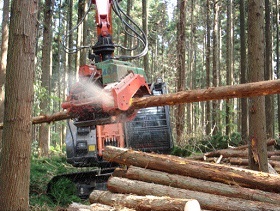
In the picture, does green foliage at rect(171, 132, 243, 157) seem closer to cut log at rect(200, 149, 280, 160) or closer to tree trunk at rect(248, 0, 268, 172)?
cut log at rect(200, 149, 280, 160)

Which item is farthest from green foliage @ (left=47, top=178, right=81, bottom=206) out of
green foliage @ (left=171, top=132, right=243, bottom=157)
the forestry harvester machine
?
green foliage @ (left=171, top=132, right=243, bottom=157)

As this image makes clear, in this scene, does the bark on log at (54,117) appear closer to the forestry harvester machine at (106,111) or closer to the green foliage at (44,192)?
the forestry harvester machine at (106,111)

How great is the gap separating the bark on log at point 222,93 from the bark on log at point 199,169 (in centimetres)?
85

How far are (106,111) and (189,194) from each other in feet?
5.77

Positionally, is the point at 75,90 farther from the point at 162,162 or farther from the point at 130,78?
the point at 162,162

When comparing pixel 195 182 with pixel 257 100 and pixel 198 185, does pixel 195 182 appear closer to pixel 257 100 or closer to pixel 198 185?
pixel 198 185

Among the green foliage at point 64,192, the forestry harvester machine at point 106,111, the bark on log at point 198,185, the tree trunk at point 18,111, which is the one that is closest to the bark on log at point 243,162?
the forestry harvester machine at point 106,111

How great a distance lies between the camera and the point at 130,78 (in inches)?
227

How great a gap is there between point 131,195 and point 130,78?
6.20 ft

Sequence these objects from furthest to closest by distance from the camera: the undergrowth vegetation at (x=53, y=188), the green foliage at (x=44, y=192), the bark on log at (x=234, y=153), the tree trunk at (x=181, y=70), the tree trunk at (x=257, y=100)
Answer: the tree trunk at (x=181, y=70) < the bark on log at (x=234, y=153) < the undergrowth vegetation at (x=53, y=188) < the green foliage at (x=44, y=192) < the tree trunk at (x=257, y=100)

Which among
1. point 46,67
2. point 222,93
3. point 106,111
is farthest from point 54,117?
point 46,67

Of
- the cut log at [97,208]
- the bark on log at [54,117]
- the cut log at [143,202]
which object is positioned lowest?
the cut log at [97,208]

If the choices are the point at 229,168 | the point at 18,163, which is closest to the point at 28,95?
the point at 18,163

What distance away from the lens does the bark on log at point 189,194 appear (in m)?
4.27
